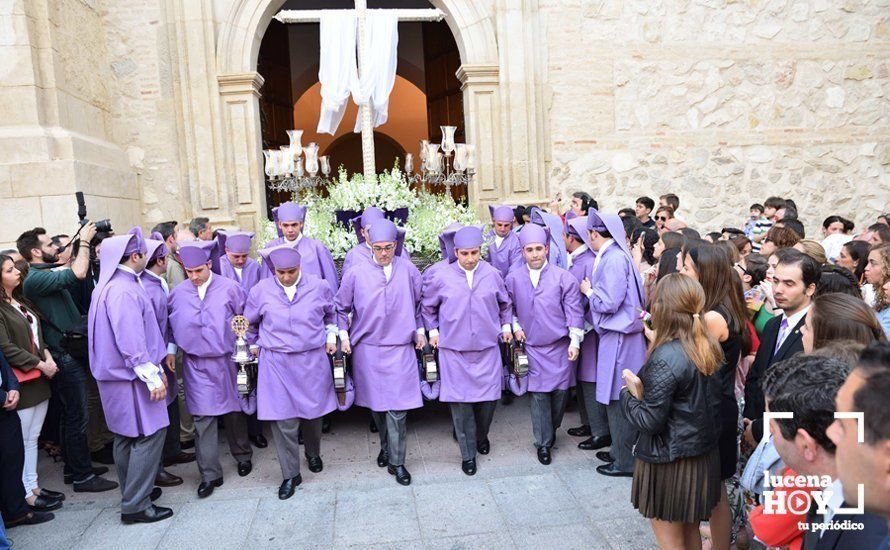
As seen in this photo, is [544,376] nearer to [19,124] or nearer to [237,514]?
[237,514]

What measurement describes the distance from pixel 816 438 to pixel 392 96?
16.1 metres

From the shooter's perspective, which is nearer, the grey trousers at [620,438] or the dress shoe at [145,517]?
the dress shoe at [145,517]

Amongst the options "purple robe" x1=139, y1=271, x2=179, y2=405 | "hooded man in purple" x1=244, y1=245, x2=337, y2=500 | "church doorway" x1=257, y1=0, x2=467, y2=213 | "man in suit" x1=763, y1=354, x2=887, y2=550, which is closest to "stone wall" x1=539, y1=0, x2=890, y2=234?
"church doorway" x1=257, y1=0, x2=467, y2=213

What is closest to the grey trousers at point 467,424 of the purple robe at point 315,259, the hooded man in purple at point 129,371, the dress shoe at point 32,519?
the purple robe at point 315,259

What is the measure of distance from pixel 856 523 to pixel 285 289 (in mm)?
3826

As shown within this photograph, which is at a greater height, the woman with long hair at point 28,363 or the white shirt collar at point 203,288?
the white shirt collar at point 203,288

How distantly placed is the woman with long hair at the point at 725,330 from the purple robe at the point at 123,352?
349cm

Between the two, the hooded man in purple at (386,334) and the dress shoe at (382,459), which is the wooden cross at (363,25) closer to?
the hooded man in purple at (386,334)

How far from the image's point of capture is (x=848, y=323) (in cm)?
259

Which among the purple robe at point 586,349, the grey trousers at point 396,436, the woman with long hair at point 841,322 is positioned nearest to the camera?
the woman with long hair at point 841,322

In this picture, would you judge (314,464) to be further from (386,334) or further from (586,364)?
(586,364)

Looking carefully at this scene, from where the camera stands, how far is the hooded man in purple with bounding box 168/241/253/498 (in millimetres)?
4695

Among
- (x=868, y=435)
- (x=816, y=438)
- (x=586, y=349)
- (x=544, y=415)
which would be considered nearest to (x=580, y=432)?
(x=544, y=415)

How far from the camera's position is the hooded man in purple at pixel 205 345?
470cm
